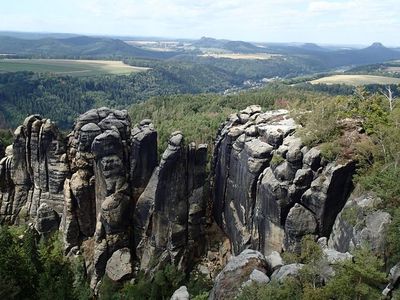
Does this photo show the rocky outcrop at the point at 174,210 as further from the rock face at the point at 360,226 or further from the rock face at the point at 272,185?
the rock face at the point at 360,226

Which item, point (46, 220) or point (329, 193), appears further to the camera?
point (46, 220)

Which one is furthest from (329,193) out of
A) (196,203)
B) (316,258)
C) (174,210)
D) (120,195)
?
(120,195)

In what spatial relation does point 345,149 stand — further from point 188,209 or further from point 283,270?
point 188,209

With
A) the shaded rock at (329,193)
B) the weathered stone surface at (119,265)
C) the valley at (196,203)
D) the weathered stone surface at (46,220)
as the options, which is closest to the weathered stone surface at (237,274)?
the valley at (196,203)

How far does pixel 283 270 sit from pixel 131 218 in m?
23.0

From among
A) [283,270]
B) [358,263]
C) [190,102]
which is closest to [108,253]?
[283,270]

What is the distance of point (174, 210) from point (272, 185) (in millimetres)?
11292

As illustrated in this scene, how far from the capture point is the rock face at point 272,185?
34.5m

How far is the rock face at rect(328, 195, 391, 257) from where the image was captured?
2733 cm

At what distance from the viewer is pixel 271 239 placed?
3766cm

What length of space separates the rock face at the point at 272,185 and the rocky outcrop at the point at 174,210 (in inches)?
128

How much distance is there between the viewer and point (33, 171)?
52.3 meters

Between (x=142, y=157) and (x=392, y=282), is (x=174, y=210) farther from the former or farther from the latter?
(x=392, y=282)

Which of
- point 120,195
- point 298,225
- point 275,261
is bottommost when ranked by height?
point 120,195
